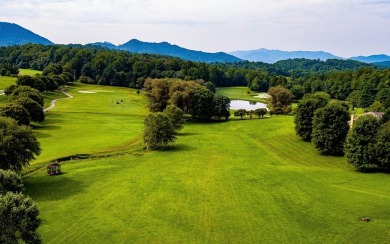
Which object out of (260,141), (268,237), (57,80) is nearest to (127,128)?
(260,141)

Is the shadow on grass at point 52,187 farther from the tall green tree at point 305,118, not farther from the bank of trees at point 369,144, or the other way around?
the tall green tree at point 305,118

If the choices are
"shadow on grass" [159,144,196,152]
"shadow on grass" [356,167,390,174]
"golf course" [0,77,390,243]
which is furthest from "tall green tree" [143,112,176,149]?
"shadow on grass" [356,167,390,174]

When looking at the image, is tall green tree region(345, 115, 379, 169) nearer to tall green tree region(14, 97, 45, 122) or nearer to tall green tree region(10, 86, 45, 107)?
tall green tree region(14, 97, 45, 122)

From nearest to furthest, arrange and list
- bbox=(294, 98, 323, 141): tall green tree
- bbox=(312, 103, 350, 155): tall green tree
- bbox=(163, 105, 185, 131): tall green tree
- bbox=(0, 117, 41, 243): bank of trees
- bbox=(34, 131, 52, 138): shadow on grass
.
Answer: bbox=(0, 117, 41, 243): bank of trees, bbox=(312, 103, 350, 155): tall green tree, bbox=(34, 131, 52, 138): shadow on grass, bbox=(294, 98, 323, 141): tall green tree, bbox=(163, 105, 185, 131): tall green tree

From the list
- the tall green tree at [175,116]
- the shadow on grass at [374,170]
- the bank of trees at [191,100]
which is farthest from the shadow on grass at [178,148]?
the bank of trees at [191,100]

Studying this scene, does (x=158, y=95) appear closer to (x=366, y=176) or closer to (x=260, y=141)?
(x=260, y=141)
